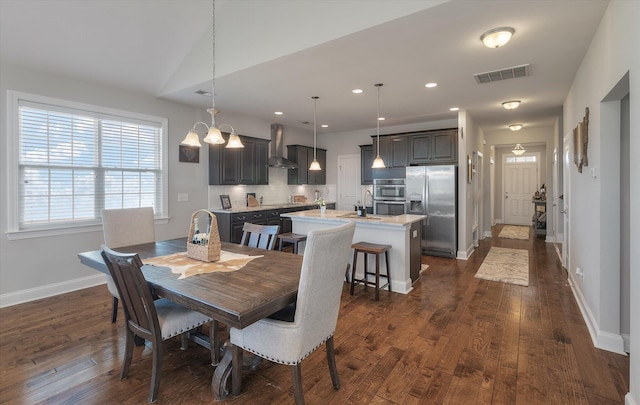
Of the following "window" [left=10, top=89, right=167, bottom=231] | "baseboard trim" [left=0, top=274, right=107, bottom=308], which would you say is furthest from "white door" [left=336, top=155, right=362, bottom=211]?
"baseboard trim" [left=0, top=274, right=107, bottom=308]

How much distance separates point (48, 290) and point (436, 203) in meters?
5.92

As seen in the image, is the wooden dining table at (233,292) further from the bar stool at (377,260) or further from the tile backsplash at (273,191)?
the tile backsplash at (273,191)

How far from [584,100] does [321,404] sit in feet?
12.5

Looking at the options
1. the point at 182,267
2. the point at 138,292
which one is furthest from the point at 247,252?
the point at 138,292

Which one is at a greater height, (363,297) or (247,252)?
(247,252)

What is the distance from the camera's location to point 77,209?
3.94 meters

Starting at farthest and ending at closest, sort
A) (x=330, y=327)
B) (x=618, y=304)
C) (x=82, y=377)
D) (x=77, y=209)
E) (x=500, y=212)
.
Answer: (x=500, y=212) → (x=77, y=209) → (x=618, y=304) → (x=82, y=377) → (x=330, y=327)

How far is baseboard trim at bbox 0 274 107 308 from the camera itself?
136 inches

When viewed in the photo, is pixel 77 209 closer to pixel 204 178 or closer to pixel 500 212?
pixel 204 178

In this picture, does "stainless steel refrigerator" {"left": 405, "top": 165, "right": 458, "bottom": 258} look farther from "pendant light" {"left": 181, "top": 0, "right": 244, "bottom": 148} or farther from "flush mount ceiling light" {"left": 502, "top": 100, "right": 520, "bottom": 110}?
"pendant light" {"left": 181, "top": 0, "right": 244, "bottom": 148}

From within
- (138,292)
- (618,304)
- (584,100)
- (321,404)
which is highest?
(584,100)

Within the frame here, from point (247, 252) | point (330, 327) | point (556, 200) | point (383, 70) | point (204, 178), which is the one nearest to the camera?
point (330, 327)

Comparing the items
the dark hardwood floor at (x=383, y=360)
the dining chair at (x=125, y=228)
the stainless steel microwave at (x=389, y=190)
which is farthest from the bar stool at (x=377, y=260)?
the stainless steel microwave at (x=389, y=190)

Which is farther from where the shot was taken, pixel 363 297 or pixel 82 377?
pixel 363 297
